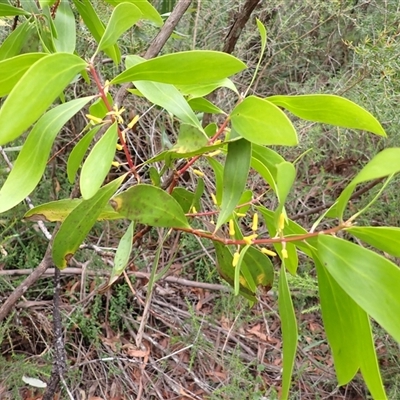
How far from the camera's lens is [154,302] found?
1.57 metres

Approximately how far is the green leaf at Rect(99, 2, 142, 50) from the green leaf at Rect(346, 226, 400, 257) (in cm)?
27

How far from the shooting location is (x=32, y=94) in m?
0.34

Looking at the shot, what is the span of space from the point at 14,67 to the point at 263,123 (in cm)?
21

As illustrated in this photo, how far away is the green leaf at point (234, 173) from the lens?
0.43 m

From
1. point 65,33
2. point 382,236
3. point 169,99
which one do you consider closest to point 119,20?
point 169,99

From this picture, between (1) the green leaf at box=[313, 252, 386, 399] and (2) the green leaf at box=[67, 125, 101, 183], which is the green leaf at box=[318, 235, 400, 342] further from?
(2) the green leaf at box=[67, 125, 101, 183]

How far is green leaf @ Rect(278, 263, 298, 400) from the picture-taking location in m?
0.43

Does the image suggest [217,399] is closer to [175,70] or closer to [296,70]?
[175,70]

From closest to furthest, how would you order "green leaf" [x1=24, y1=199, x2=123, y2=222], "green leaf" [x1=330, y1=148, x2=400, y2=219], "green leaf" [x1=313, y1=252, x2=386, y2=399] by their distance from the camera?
"green leaf" [x1=330, y1=148, x2=400, y2=219]
"green leaf" [x1=313, y1=252, x2=386, y2=399]
"green leaf" [x1=24, y1=199, x2=123, y2=222]

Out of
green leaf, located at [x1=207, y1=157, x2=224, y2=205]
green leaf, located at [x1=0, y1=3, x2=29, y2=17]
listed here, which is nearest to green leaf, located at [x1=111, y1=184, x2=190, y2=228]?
green leaf, located at [x1=207, y1=157, x2=224, y2=205]

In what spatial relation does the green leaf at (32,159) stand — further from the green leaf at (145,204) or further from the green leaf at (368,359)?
the green leaf at (368,359)

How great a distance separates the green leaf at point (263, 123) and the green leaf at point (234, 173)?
3cm

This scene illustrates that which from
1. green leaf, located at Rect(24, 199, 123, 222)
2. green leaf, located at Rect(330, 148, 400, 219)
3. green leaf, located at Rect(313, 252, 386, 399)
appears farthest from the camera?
green leaf, located at Rect(24, 199, 123, 222)

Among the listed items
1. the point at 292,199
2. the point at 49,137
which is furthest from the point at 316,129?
the point at 49,137
